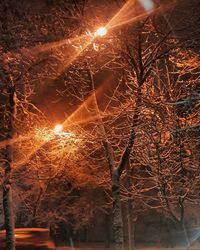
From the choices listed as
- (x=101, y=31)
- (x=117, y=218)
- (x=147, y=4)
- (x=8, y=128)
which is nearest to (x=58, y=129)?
(x=8, y=128)

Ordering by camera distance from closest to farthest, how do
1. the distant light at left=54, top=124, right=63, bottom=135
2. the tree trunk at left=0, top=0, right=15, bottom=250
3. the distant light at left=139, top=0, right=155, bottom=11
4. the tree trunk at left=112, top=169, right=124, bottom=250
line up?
the distant light at left=139, top=0, right=155, bottom=11 → the tree trunk at left=112, top=169, right=124, bottom=250 → the tree trunk at left=0, top=0, right=15, bottom=250 → the distant light at left=54, top=124, right=63, bottom=135

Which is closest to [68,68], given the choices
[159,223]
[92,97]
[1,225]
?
[92,97]

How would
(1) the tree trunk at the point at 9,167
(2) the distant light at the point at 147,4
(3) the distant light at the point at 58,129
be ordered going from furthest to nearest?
(3) the distant light at the point at 58,129 → (1) the tree trunk at the point at 9,167 → (2) the distant light at the point at 147,4

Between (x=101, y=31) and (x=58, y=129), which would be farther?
(x=58, y=129)

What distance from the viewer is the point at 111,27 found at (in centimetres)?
1335

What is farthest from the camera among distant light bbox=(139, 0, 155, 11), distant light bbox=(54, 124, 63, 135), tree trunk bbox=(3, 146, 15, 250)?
distant light bbox=(54, 124, 63, 135)

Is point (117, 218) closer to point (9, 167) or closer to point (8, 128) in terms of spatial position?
point (9, 167)

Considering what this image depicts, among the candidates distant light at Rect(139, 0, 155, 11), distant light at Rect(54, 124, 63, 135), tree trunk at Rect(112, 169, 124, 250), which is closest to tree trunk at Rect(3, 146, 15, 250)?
distant light at Rect(54, 124, 63, 135)

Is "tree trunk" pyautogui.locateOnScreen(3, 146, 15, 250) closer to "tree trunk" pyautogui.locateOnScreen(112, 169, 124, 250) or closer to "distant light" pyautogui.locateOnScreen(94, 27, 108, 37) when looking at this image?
"tree trunk" pyautogui.locateOnScreen(112, 169, 124, 250)

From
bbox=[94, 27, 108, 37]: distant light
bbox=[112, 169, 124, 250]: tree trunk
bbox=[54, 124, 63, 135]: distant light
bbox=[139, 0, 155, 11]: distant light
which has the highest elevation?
bbox=[139, 0, 155, 11]: distant light

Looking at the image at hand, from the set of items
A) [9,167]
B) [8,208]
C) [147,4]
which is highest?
[147,4]

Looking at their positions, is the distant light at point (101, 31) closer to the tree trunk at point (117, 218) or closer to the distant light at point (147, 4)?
the distant light at point (147, 4)

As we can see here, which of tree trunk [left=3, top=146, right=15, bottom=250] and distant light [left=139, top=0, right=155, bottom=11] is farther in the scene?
tree trunk [left=3, top=146, right=15, bottom=250]

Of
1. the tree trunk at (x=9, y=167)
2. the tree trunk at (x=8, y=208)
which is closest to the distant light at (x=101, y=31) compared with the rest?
the tree trunk at (x=9, y=167)
